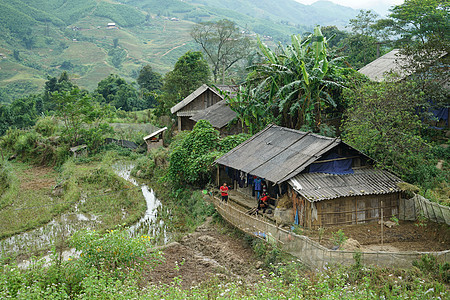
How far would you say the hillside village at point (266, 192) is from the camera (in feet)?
26.4

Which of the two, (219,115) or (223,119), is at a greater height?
(219,115)

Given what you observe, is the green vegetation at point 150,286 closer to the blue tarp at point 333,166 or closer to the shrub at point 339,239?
the shrub at point 339,239

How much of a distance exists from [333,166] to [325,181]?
794 millimetres

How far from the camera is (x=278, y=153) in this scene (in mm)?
13320

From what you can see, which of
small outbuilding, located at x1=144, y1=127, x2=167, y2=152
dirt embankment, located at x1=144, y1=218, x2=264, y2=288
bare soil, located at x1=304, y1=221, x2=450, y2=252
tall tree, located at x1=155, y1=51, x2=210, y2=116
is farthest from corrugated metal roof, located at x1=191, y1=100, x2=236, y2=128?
bare soil, located at x1=304, y1=221, x2=450, y2=252

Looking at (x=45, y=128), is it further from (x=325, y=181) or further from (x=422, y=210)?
(x=422, y=210)

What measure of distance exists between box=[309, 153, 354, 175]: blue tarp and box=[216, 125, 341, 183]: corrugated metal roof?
1.40 ft

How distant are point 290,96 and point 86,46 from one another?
7969 cm

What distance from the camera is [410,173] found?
12.7 metres

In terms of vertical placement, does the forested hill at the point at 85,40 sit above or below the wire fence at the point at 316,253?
above

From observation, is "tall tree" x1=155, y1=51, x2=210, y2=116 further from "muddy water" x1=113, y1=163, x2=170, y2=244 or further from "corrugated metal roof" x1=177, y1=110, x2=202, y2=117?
"muddy water" x1=113, y1=163, x2=170, y2=244

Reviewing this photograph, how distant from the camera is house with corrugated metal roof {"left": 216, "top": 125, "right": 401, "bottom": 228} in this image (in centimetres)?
1137

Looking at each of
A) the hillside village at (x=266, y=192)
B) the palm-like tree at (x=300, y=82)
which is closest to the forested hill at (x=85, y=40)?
the hillside village at (x=266, y=192)

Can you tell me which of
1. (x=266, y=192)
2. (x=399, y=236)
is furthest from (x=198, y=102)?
(x=399, y=236)
